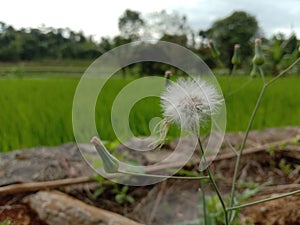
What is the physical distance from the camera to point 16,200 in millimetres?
1007

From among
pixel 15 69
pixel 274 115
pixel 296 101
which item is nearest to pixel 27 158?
pixel 274 115

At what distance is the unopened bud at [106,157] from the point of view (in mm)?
457

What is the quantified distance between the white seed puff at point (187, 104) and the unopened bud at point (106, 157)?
3.1 inches

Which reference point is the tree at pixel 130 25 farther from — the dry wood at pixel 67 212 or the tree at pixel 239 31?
the dry wood at pixel 67 212

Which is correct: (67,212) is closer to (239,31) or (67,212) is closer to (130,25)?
(239,31)

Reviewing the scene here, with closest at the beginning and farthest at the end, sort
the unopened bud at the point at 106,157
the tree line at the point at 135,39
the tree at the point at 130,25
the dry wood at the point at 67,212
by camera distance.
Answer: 1. the unopened bud at the point at 106,157
2. the dry wood at the point at 67,212
3. the tree line at the point at 135,39
4. the tree at the point at 130,25

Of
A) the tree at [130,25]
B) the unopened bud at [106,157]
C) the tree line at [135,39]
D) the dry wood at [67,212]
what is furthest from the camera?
the tree at [130,25]

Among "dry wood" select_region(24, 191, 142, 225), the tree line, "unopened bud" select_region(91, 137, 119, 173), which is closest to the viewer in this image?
"unopened bud" select_region(91, 137, 119, 173)

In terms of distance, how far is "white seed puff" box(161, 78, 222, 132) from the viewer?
1.52 ft

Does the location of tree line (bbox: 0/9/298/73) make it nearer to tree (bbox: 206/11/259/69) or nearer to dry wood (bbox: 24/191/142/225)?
tree (bbox: 206/11/259/69)

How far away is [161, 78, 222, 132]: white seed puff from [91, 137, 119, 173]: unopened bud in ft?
0.26

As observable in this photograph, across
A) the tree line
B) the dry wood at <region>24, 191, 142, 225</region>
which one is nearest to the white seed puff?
the dry wood at <region>24, 191, 142, 225</region>

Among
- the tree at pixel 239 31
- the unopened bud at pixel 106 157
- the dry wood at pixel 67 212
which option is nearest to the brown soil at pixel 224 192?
the dry wood at pixel 67 212

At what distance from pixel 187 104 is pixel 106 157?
4.2 inches
